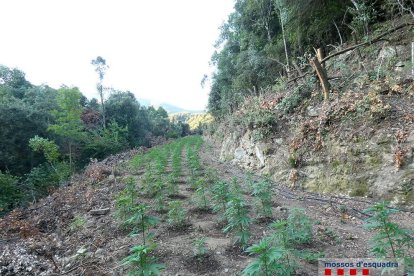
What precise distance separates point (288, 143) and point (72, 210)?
649 centimetres

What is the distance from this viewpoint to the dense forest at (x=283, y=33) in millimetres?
10508

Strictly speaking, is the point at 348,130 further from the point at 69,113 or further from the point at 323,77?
the point at 69,113

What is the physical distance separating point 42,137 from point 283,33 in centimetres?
1649

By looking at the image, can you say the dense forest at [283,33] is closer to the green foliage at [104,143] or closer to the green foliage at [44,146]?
the green foliage at [104,143]

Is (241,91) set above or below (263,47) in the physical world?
below

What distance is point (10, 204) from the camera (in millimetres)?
11773

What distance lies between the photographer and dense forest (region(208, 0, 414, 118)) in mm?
10508

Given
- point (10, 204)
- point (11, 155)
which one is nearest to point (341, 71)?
point (10, 204)

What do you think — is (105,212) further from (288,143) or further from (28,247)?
(288,143)

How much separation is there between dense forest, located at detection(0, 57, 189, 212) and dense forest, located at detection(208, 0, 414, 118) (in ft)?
36.9

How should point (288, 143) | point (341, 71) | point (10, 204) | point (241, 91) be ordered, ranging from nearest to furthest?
1. point (288, 143)
2. point (341, 71)
3. point (10, 204)
4. point (241, 91)

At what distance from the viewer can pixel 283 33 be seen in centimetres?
1364

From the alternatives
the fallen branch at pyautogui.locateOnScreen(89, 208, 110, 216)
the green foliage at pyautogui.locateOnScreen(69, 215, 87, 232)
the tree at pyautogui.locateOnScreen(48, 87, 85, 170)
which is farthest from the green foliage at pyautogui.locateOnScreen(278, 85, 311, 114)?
the tree at pyautogui.locateOnScreen(48, 87, 85, 170)

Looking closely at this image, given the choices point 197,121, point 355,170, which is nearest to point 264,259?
point 355,170
